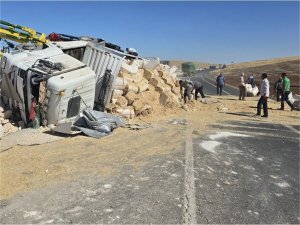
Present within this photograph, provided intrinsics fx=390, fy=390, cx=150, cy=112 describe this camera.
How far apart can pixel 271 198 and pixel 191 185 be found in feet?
4.64

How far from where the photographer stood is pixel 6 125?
11.2 m

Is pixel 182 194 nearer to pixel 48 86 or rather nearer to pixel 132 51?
pixel 48 86

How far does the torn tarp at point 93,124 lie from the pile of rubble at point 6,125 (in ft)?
5.87

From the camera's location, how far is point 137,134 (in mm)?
11180

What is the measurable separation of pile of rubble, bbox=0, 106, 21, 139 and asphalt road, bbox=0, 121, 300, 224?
14.7 feet

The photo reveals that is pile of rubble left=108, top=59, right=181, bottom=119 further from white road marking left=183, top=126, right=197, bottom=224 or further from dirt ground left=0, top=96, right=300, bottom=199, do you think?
white road marking left=183, top=126, right=197, bottom=224

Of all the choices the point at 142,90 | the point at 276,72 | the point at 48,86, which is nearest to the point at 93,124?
the point at 48,86

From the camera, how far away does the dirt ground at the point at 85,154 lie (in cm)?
701

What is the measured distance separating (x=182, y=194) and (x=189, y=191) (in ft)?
0.71

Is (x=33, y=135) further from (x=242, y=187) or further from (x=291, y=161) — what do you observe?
(x=291, y=161)

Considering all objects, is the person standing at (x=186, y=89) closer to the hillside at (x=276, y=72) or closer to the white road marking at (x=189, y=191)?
the white road marking at (x=189, y=191)

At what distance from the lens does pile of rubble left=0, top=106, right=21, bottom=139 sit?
1064 cm

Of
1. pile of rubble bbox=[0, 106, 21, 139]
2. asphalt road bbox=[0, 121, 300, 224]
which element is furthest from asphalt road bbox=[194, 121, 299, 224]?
pile of rubble bbox=[0, 106, 21, 139]

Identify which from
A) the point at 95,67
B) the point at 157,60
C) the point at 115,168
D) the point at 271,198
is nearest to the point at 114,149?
the point at 115,168
